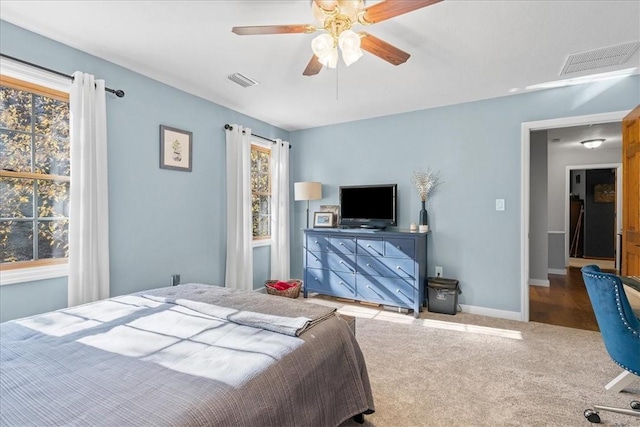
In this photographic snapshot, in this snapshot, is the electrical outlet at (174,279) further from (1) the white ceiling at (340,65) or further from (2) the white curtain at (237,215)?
(1) the white ceiling at (340,65)

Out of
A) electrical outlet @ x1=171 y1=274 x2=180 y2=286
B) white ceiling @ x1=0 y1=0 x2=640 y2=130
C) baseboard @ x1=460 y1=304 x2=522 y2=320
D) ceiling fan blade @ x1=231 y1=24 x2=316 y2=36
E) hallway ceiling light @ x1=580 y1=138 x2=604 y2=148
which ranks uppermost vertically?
white ceiling @ x1=0 y1=0 x2=640 y2=130

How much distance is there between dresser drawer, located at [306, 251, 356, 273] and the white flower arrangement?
1.18 meters

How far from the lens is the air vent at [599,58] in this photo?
244cm

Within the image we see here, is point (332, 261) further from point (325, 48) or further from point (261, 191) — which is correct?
point (325, 48)

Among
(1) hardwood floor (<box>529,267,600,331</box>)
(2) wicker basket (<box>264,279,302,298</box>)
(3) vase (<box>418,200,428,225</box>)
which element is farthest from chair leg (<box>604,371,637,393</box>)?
(2) wicker basket (<box>264,279,302,298</box>)

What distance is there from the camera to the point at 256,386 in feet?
3.63

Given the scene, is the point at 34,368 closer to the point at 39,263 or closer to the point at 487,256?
the point at 39,263

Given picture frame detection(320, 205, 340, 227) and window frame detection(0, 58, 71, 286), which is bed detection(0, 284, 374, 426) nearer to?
window frame detection(0, 58, 71, 286)

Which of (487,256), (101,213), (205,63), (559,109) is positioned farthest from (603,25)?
(101,213)

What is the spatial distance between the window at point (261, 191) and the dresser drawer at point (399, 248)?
1.80 meters

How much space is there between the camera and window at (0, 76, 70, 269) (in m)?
2.19

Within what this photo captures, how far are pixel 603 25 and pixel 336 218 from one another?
10.6 ft

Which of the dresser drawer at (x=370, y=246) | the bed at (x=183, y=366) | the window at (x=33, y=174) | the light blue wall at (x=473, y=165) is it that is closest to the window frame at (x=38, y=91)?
the window at (x=33, y=174)

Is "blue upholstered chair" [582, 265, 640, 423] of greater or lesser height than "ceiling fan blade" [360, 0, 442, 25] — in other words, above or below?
below
